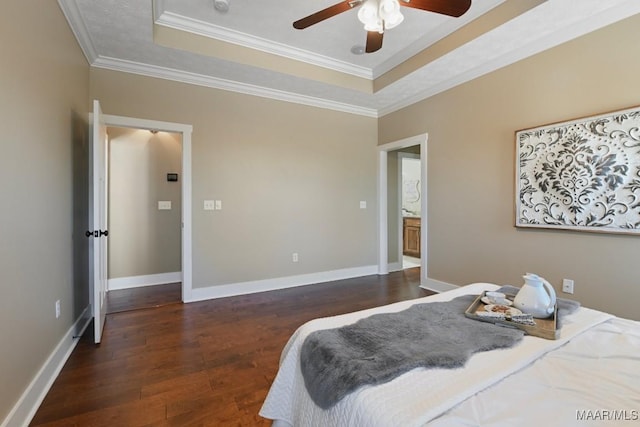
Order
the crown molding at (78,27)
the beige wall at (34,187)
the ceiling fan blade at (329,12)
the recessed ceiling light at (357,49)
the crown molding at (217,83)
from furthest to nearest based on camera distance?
1. the recessed ceiling light at (357,49)
2. the crown molding at (217,83)
3. the crown molding at (78,27)
4. the ceiling fan blade at (329,12)
5. the beige wall at (34,187)

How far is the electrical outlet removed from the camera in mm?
2520

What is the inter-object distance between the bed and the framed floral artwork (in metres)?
1.52

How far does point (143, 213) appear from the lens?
161 inches

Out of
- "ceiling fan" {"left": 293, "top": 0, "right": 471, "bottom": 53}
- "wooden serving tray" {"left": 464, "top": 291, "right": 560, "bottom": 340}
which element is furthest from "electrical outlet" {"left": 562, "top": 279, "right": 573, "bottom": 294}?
"ceiling fan" {"left": 293, "top": 0, "right": 471, "bottom": 53}

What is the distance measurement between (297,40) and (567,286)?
357 centimetres

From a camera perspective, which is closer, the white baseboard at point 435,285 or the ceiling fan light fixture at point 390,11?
the ceiling fan light fixture at point 390,11

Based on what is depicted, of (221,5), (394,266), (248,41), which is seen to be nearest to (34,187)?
(221,5)

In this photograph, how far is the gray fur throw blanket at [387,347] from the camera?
906mm

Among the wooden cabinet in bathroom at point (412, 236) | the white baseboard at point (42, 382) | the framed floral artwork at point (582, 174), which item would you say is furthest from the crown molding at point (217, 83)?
the wooden cabinet in bathroom at point (412, 236)

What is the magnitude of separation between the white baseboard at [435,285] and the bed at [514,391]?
246 cm

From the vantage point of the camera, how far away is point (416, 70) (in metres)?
3.26

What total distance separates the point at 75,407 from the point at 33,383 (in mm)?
279

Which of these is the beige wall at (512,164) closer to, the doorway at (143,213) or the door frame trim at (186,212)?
the door frame trim at (186,212)

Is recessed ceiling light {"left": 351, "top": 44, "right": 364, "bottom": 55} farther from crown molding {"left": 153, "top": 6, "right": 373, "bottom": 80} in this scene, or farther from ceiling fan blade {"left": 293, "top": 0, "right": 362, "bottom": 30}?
ceiling fan blade {"left": 293, "top": 0, "right": 362, "bottom": 30}
